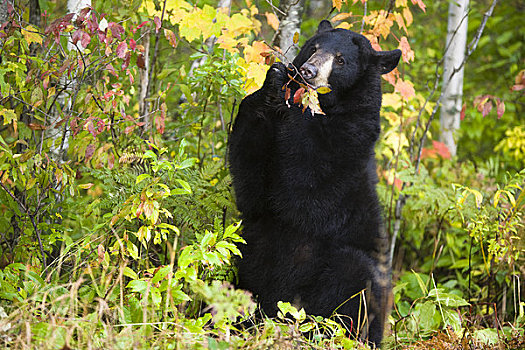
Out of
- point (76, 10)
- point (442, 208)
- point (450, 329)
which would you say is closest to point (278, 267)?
point (450, 329)

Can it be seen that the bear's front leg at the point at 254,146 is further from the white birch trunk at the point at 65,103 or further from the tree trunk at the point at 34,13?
the tree trunk at the point at 34,13

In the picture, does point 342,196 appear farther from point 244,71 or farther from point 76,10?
point 76,10

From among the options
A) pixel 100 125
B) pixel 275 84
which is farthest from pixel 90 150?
pixel 275 84

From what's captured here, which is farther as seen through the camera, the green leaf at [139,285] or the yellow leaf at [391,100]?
the yellow leaf at [391,100]

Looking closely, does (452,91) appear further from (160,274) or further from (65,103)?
(160,274)

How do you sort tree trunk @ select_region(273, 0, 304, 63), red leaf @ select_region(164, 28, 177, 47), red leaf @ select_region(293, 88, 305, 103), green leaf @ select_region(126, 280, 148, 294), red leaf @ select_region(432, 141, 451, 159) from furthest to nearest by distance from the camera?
red leaf @ select_region(432, 141, 451, 159) < tree trunk @ select_region(273, 0, 304, 63) < red leaf @ select_region(164, 28, 177, 47) < red leaf @ select_region(293, 88, 305, 103) < green leaf @ select_region(126, 280, 148, 294)

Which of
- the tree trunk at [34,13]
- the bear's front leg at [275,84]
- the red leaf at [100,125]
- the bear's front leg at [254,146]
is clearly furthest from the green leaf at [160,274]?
the tree trunk at [34,13]

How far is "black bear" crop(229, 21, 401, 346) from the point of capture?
9.08 ft

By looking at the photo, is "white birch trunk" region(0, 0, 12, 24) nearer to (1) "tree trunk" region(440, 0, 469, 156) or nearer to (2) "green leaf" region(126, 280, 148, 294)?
(2) "green leaf" region(126, 280, 148, 294)

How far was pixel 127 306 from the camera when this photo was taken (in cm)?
241

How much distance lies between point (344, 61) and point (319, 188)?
707 millimetres

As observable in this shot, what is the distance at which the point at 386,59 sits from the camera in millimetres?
2965

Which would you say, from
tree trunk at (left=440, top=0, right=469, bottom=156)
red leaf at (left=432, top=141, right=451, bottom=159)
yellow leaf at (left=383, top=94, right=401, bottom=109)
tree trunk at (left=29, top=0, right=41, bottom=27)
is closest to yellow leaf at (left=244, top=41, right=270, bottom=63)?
tree trunk at (left=29, top=0, right=41, bottom=27)

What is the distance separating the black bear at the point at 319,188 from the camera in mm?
2768
